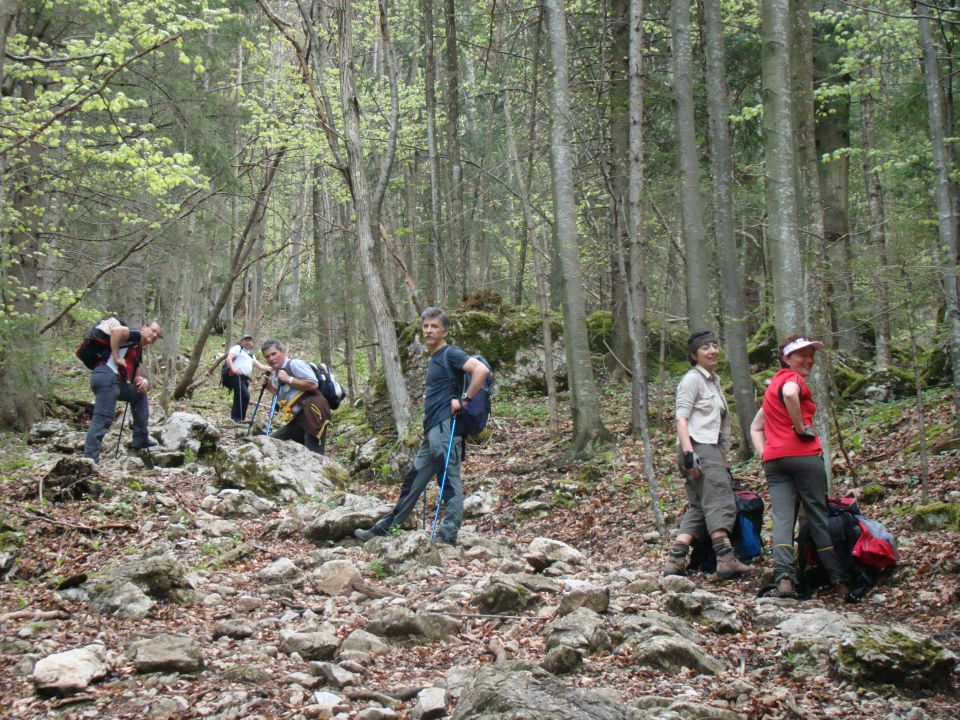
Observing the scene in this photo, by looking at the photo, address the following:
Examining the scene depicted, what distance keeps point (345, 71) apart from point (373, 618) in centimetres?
964

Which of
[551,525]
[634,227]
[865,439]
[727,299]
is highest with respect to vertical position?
[634,227]

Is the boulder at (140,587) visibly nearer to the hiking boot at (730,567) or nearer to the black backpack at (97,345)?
the hiking boot at (730,567)

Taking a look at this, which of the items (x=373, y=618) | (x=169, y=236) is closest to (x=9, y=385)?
(x=169, y=236)

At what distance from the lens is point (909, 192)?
45.3ft

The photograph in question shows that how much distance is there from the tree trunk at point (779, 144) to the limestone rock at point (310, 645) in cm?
434

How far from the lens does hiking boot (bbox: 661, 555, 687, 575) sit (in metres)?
6.39

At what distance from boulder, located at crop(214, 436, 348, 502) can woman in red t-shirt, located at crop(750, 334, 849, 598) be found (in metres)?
5.63

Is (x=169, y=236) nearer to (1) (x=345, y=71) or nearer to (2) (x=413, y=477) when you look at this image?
(1) (x=345, y=71)

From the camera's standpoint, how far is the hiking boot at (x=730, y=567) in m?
6.21

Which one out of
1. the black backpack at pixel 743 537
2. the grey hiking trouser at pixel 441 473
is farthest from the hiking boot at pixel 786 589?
the grey hiking trouser at pixel 441 473

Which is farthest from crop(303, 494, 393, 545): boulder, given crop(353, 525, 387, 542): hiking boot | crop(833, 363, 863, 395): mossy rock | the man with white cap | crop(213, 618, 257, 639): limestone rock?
crop(833, 363, 863, 395): mossy rock

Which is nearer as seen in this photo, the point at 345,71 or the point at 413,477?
the point at 413,477

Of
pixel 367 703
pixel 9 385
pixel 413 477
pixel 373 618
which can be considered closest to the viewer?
pixel 367 703

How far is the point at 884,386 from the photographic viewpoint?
39.0ft
